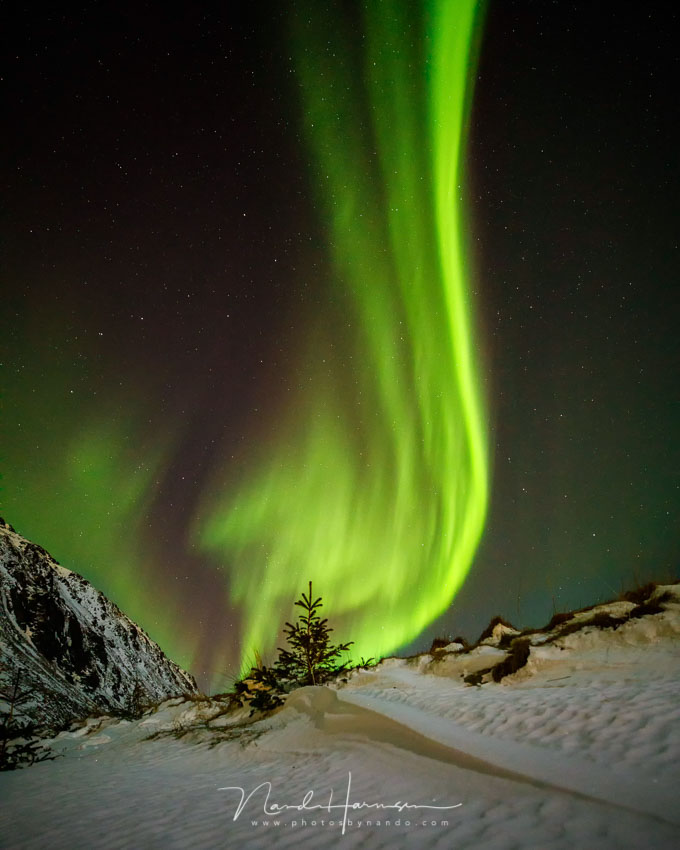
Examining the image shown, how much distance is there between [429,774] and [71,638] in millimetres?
143794

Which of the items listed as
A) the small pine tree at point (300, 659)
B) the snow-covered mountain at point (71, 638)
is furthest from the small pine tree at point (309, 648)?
the snow-covered mountain at point (71, 638)

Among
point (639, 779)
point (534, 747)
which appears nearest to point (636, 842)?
point (639, 779)

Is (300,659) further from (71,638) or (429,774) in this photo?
(71,638)

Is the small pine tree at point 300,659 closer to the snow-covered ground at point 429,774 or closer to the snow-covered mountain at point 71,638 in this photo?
the snow-covered ground at point 429,774

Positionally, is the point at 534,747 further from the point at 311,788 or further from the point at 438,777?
the point at 311,788

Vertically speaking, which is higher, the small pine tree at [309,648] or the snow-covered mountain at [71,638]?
the small pine tree at [309,648]

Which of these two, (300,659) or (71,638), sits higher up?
(300,659)

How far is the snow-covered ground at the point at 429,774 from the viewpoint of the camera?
3.73 m

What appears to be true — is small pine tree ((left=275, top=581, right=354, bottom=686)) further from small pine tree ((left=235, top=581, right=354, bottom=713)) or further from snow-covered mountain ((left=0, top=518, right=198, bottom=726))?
snow-covered mountain ((left=0, top=518, right=198, bottom=726))

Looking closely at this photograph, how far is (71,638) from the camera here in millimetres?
114312

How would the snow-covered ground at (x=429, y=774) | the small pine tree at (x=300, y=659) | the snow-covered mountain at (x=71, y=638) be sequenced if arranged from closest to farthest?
the snow-covered ground at (x=429, y=774) < the small pine tree at (x=300, y=659) < the snow-covered mountain at (x=71, y=638)

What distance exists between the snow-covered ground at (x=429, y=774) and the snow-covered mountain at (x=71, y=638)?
291ft

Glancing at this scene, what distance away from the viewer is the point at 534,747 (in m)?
5.27

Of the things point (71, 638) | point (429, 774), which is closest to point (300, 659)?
point (429, 774)
